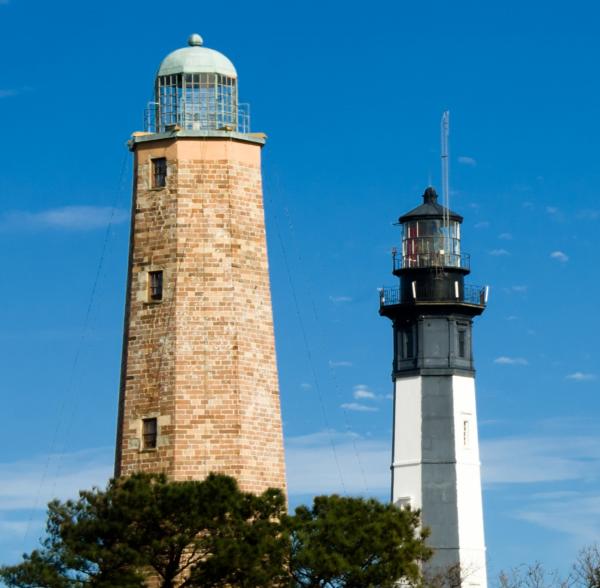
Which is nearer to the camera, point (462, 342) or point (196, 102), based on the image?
point (196, 102)

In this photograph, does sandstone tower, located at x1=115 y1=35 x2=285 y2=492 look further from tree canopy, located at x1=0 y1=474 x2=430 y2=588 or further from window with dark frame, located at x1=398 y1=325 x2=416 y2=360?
window with dark frame, located at x1=398 y1=325 x2=416 y2=360

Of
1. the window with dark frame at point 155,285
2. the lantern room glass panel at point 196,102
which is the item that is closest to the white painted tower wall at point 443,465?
the window with dark frame at point 155,285

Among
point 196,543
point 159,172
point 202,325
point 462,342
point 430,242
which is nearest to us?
point 196,543

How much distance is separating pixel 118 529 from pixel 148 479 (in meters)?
1.60

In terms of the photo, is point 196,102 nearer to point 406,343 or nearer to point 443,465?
point 406,343

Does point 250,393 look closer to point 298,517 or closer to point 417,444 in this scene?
point 298,517

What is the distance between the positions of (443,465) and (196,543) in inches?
849

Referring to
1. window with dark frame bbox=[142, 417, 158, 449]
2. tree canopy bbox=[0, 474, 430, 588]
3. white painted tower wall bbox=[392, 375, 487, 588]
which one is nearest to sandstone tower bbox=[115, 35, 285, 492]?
window with dark frame bbox=[142, 417, 158, 449]

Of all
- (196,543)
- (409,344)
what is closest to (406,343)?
(409,344)

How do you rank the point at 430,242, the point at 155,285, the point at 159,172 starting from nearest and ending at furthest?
the point at 155,285 < the point at 159,172 < the point at 430,242

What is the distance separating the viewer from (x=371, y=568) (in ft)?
185

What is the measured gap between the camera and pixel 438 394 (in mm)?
75062

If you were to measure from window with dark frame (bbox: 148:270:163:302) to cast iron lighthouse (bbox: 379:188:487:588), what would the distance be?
16.8 metres

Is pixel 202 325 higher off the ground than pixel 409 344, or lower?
lower
